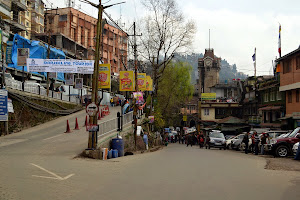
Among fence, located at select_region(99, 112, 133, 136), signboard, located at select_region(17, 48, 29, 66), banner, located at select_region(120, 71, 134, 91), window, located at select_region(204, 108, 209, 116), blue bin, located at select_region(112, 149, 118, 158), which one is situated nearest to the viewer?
blue bin, located at select_region(112, 149, 118, 158)

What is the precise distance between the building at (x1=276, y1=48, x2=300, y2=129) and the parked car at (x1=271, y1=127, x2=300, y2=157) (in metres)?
13.1

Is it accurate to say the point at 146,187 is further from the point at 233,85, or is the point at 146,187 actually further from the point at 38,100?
the point at 233,85

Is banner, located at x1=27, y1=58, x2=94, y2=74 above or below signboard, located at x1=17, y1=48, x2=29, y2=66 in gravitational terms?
below

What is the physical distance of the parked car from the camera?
63.1 ft

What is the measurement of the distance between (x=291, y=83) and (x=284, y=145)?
17.3m

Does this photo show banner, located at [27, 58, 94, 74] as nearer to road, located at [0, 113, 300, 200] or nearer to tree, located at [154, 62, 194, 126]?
road, located at [0, 113, 300, 200]

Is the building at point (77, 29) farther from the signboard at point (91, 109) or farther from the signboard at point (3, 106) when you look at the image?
the signboard at point (91, 109)

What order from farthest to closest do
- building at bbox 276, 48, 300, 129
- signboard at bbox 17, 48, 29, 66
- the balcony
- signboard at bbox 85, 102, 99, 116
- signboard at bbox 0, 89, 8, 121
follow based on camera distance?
the balcony < building at bbox 276, 48, 300, 129 < signboard at bbox 17, 48, 29, 66 < signboard at bbox 0, 89, 8, 121 < signboard at bbox 85, 102, 99, 116

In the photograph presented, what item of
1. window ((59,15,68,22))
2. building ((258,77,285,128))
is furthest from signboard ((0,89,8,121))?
window ((59,15,68,22))

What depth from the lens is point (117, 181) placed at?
9.58 meters

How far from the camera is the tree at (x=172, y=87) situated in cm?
5059

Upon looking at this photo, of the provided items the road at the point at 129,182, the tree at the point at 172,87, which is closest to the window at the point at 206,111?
the tree at the point at 172,87

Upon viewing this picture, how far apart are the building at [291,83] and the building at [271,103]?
189cm

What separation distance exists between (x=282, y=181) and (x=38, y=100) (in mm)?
25860
